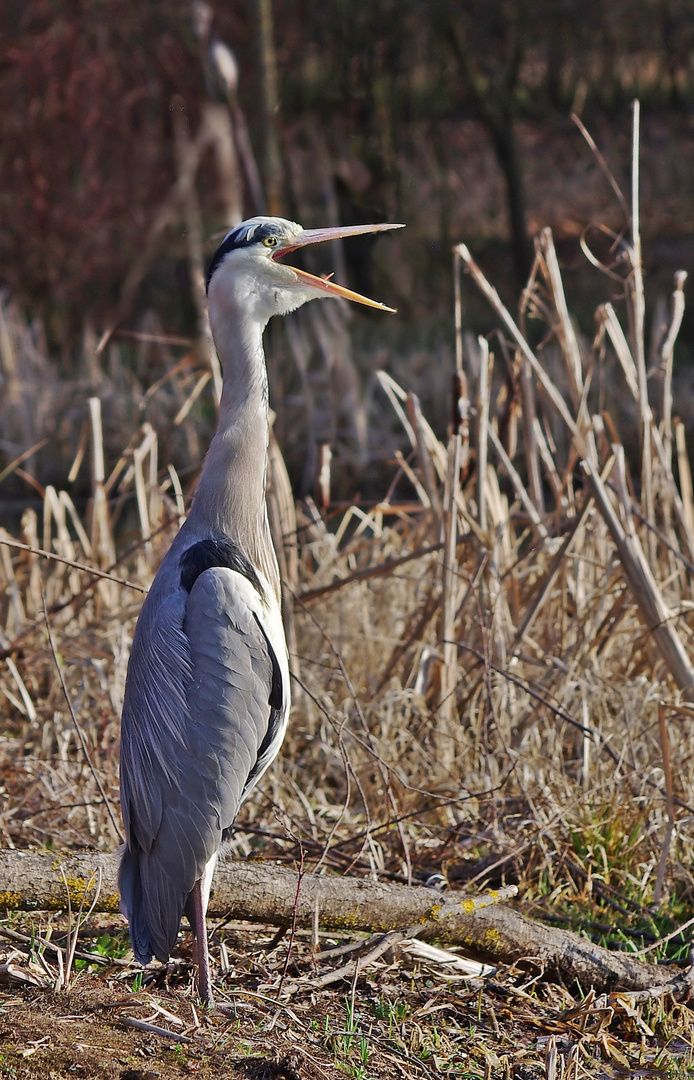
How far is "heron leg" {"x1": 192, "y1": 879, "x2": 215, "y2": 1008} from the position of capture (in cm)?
231

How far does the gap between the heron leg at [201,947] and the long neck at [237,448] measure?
745mm

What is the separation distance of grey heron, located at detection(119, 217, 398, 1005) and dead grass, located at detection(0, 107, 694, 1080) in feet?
0.65

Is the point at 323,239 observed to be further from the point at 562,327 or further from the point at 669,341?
the point at 669,341

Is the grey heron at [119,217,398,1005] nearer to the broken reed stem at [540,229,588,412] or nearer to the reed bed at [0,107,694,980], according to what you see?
the reed bed at [0,107,694,980]

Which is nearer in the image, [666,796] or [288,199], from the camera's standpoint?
[666,796]

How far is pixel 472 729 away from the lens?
3602 millimetres

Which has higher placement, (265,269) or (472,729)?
(265,269)

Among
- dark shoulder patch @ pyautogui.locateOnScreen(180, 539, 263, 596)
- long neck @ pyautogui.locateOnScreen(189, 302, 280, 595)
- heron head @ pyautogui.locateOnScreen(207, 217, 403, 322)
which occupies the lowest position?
dark shoulder patch @ pyautogui.locateOnScreen(180, 539, 263, 596)

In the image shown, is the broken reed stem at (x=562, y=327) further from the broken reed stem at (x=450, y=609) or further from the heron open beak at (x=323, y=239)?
Answer: the heron open beak at (x=323, y=239)

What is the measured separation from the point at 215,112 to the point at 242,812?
4.99m

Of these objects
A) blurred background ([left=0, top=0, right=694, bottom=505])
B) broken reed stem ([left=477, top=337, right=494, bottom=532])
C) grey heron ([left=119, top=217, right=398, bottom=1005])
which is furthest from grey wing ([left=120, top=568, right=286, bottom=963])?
blurred background ([left=0, top=0, right=694, bottom=505])

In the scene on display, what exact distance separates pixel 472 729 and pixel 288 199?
301 centimetres

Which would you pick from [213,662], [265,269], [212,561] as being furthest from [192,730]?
[265,269]

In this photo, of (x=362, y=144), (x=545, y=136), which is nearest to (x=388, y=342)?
(x=362, y=144)
